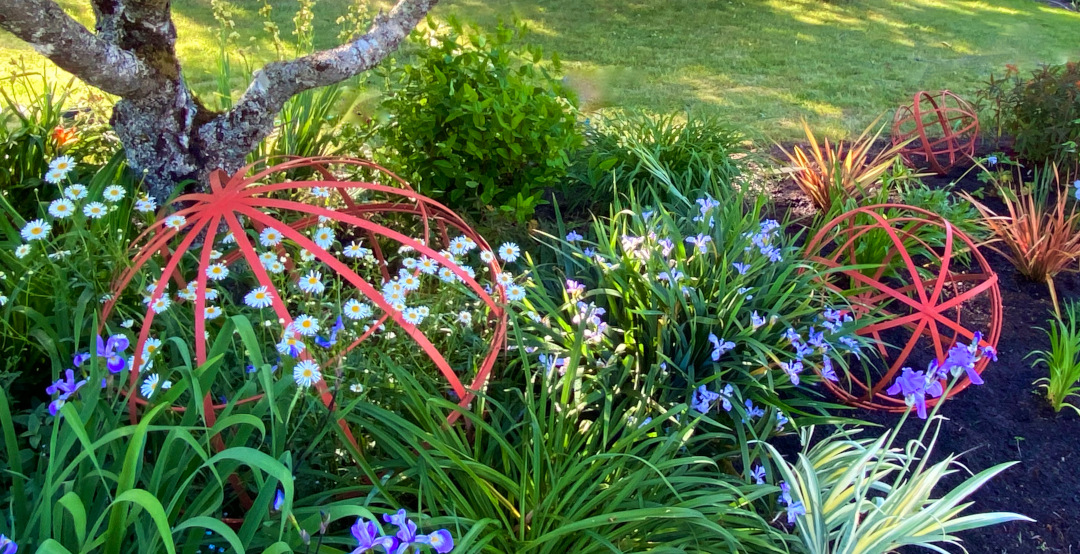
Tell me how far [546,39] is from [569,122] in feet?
14.2

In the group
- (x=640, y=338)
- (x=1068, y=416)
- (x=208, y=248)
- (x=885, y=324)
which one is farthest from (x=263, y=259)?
(x=1068, y=416)

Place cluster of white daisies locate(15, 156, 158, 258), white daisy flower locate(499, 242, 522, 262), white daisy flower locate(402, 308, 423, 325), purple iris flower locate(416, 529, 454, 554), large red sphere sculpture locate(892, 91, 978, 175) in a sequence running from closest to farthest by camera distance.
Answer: purple iris flower locate(416, 529, 454, 554) < white daisy flower locate(402, 308, 423, 325) < cluster of white daisies locate(15, 156, 158, 258) < white daisy flower locate(499, 242, 522, 262) < large red sphere sculpture locate(892, 91, 978, 175)

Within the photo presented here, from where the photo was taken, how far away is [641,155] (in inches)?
118

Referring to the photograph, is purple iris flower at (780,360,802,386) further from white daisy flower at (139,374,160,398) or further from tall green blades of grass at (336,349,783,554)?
white daisy flower at (139,374,160,398)

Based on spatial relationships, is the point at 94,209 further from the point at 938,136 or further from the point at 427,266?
the point at 938,136

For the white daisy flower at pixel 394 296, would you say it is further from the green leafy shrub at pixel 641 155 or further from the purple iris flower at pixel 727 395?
the green leafy shrub at pixel 641 155

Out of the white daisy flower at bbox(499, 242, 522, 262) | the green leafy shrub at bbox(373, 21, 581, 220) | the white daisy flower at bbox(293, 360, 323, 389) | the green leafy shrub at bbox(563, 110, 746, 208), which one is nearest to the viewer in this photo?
the white daisy flower at bbox(293, 360, 323, 389)

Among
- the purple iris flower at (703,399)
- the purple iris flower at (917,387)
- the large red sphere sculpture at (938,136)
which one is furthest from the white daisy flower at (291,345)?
the large red sphere sculpture at (938,136)

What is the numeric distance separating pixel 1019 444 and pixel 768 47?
5.66m

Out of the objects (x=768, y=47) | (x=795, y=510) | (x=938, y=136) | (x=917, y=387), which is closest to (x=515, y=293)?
(x=795, y=510)

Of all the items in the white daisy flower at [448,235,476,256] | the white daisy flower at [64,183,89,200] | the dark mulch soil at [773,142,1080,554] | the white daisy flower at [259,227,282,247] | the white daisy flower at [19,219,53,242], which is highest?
the white daisy flower at [64,183,89,200]

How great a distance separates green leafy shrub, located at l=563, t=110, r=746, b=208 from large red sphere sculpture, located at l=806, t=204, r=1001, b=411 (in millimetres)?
683

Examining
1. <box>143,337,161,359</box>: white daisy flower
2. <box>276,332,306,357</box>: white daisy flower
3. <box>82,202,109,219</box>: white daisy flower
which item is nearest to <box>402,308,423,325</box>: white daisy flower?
<box>276,332,306,357</box>: white daisy flower

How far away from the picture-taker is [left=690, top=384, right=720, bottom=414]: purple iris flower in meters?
1.78
